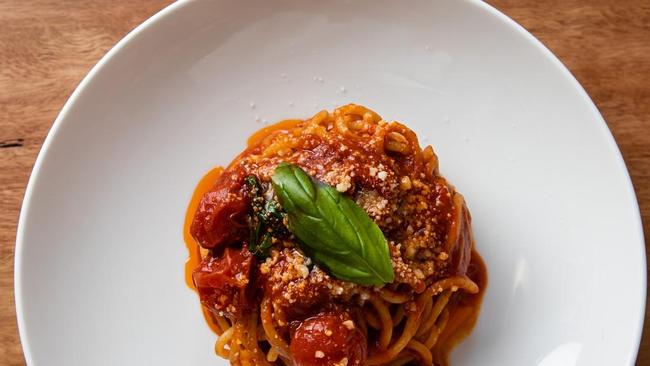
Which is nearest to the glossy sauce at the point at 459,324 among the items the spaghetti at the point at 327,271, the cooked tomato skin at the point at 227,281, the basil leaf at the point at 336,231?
the spaghetti at the point at 327,271

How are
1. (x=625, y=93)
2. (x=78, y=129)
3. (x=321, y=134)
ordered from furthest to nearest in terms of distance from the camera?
1. (x=625, y=93)
2. (x=78, y=129)
3. (x=321, y=134)

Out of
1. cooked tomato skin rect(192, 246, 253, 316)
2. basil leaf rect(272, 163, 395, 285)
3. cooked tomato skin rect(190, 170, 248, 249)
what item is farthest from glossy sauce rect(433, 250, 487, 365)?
cooked tomato skin rect(190, 170, 248, 249)

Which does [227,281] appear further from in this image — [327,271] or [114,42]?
[114,42]

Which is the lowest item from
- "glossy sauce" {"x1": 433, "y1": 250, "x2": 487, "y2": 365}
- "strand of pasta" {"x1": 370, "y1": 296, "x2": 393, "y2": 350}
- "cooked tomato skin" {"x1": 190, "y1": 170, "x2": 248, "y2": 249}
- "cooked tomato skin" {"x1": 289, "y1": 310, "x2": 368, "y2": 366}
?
"glossy sauce" {"x1": 433, "y1": 250, "x2": 487, "y2": 365}

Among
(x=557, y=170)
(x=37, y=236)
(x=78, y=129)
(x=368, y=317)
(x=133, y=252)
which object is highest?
(x=78, y=129)

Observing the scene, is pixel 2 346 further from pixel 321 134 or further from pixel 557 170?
pixel 557 170

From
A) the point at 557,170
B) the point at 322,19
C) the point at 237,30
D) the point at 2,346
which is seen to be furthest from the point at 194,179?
the point at 557,170

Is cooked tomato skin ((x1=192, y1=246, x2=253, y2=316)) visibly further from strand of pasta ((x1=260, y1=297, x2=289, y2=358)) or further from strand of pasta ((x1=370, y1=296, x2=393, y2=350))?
strand of pasta ((x1=370, y1=296, x2=393, y2=350))
